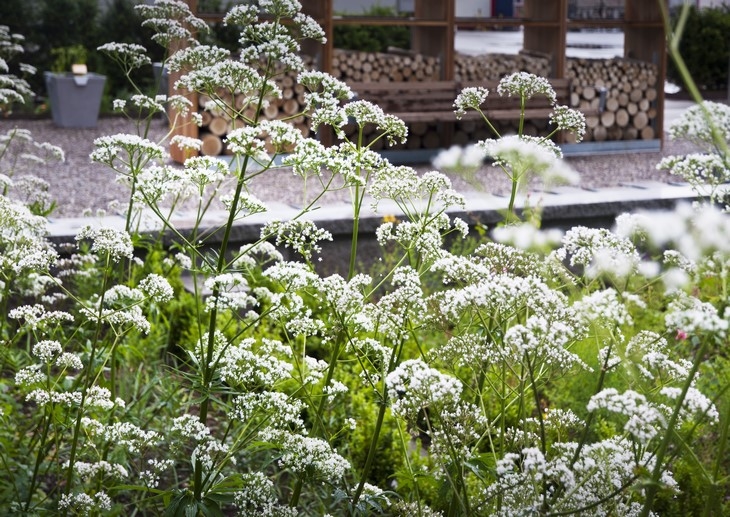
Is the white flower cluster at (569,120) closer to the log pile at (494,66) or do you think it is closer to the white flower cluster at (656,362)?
the white flower cluster at (656,362)

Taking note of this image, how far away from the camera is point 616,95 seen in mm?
9867

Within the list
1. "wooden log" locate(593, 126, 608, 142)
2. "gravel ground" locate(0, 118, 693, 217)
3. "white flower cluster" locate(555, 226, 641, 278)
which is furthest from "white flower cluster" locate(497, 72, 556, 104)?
"wooden log" locate(593, 126, 608, 142)

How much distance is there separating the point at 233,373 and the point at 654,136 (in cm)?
872

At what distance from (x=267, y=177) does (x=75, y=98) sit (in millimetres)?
4112

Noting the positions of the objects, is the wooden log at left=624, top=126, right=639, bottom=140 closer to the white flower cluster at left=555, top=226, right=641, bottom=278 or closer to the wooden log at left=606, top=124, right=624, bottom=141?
the wooden log at left=606, top=124, right=624, bottom=141

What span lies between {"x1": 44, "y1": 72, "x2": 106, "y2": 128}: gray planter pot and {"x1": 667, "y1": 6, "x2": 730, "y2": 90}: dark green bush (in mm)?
9402

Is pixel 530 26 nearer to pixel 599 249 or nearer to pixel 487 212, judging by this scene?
pixel 487 212

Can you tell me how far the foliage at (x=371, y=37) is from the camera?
41.5 feet

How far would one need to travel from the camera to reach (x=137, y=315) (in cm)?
236

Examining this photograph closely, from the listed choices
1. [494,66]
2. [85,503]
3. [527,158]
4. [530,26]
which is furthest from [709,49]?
[85,503]

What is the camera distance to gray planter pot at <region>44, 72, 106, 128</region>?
36.0ft

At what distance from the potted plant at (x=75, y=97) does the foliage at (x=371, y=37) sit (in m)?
3.14

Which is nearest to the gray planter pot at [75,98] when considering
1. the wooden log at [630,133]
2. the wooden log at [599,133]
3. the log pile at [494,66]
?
the log pile at [494,66]

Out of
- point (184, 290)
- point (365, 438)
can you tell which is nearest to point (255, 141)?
point (365, 438)
